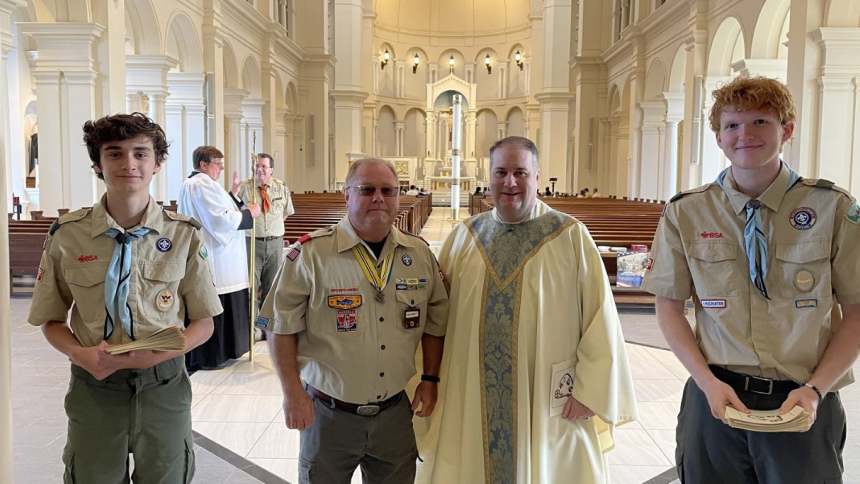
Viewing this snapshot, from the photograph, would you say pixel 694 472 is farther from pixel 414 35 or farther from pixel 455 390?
pixel 414 35

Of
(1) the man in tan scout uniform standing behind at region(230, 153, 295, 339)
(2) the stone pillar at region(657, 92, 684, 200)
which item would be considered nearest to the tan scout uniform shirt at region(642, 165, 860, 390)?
(1) the man in tan scout uniform standing behind at region(230, 153, 295, 339)

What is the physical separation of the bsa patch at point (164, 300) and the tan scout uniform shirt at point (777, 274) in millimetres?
1742

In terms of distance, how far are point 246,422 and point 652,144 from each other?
16689 millimetres

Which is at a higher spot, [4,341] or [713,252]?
[713,252]

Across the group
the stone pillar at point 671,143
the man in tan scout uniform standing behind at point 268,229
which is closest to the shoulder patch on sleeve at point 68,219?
the man in tan scout uniform standing behind at point 268,229

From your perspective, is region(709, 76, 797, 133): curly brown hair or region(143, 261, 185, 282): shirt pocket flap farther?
region(143, 261, 185, 282): shirt pocket flap

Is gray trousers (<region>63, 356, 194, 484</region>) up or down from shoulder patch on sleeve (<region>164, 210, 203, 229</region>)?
down

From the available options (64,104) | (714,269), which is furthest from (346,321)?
(64,104)

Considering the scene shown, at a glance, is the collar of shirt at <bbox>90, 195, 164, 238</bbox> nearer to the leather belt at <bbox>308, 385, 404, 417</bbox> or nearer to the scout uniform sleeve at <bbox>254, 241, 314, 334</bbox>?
the scout uniform sleeve at <bbox>254, 241, 314, 334</bbox>

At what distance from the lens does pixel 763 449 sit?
1993 millimetres

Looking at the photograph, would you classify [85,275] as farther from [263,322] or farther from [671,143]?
[671,143]

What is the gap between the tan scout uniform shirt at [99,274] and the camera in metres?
2.16

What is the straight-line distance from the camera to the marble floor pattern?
3658mm

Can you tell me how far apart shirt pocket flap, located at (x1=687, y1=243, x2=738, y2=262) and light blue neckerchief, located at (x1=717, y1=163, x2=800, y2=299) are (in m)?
0.05
